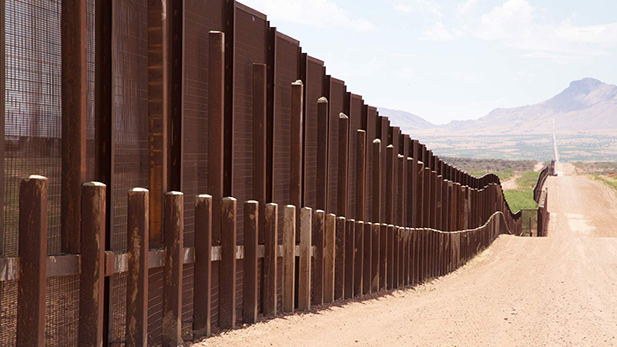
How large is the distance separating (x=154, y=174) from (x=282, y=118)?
272cm

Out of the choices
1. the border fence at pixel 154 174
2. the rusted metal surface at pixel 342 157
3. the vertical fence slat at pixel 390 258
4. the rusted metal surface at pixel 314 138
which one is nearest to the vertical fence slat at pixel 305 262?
the border fence at pixel 154 174

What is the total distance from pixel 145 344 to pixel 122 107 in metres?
1.69

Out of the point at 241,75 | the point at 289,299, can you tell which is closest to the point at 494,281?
the point at 289,299

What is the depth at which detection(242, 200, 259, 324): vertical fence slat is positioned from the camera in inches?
225

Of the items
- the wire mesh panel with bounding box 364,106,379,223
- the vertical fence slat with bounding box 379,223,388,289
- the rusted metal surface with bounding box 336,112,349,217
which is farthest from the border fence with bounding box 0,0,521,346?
the wire mesh panel with bounding box 364,106,379,223

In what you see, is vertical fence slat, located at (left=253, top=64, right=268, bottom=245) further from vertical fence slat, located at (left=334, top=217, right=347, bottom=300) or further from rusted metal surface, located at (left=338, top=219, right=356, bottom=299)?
rusted metal surface, located at (left=338, top=219, right=356, bottom=299)

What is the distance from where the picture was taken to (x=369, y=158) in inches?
431

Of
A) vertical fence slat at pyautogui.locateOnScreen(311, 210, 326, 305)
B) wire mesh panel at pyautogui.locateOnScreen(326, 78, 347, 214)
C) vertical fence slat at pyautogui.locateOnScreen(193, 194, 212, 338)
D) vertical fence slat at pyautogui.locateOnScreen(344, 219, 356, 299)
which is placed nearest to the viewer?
vertical fence slat at pyautogui.locateOnScreen(193, 194, 212, 338)

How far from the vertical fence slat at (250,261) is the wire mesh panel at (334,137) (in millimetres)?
3160

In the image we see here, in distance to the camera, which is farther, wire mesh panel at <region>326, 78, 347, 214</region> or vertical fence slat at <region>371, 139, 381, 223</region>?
vertical fence slat at <region>371, 139, 381, 223</region>

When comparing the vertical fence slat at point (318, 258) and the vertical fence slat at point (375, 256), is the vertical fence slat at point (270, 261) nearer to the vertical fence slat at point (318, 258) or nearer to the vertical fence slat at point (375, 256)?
the vertical fence slat at point (318, 258)

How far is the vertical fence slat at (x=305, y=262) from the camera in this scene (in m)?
6.82

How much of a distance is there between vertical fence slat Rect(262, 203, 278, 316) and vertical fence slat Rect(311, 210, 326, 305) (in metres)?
1.20

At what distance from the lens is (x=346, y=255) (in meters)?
8.23
